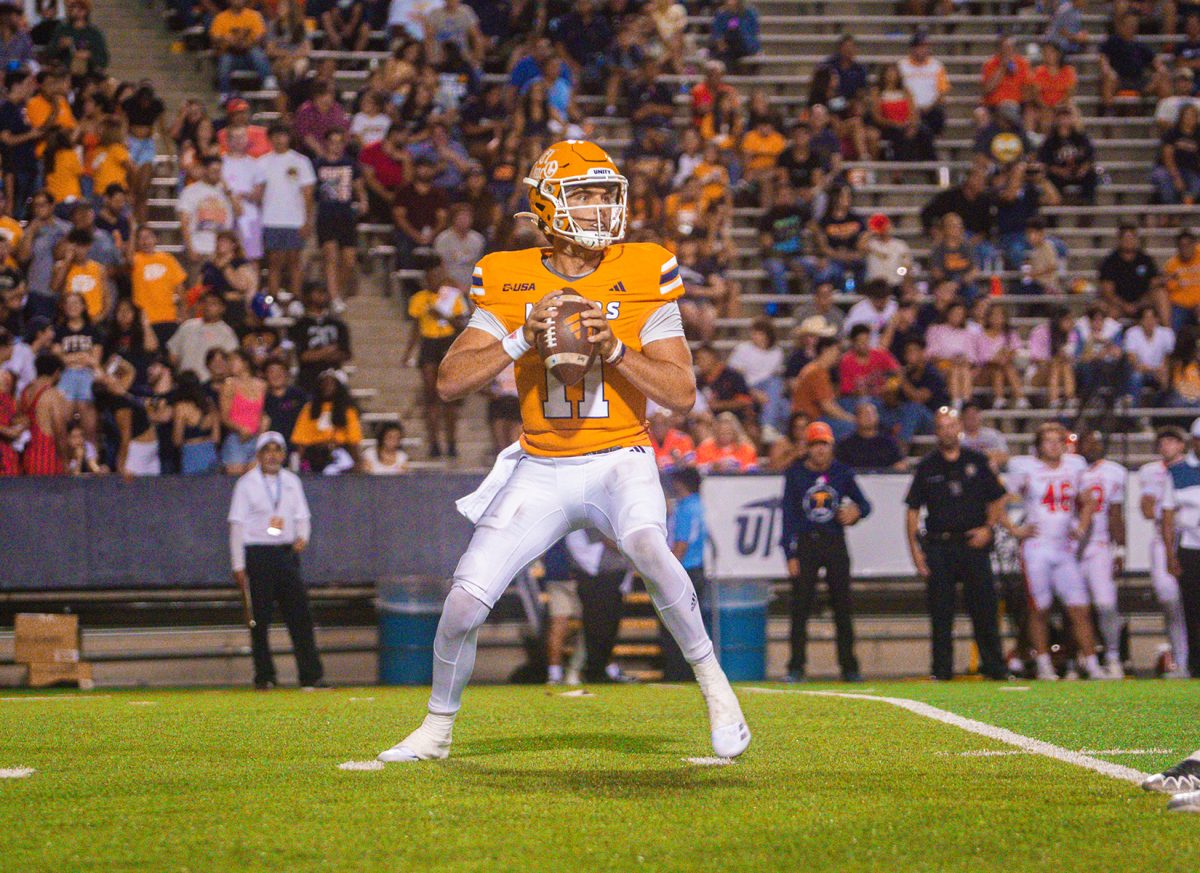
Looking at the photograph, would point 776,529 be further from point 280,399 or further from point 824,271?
point 824,271

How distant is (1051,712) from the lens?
27.6 feet

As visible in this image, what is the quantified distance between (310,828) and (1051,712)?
477 cm

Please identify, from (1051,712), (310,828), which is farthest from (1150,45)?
(310,828)

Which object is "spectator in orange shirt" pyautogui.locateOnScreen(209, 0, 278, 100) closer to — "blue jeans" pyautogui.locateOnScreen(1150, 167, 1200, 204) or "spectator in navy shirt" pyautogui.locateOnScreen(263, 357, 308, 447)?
"spectator in navy shirt" pyautogui.locateOnScreen(263, 357, 308, 447)

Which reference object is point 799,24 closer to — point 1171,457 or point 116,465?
point 1171,457

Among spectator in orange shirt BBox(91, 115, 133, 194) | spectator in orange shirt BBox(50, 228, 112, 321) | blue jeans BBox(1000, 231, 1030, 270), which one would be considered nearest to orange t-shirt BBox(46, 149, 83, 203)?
spectator in orange shirt BBox(91, 115, 133, 194)

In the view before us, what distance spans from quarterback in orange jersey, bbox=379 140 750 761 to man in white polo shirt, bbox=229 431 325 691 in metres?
7.09

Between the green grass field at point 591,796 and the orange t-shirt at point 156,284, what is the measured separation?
7713 mm

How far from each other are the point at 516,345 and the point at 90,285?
10296 mm

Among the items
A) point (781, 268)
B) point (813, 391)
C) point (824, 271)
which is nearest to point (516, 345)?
point (813, 391)

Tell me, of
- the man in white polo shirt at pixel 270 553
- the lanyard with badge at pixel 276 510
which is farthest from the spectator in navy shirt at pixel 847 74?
the lanyard with badge at pixel 276 510

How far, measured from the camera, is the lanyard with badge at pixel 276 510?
13164 millimetres

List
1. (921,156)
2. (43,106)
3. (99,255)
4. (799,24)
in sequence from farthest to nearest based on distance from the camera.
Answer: (799,24), (921,156), (43,106), (99,255)

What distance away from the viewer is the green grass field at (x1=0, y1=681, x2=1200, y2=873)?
439cm
